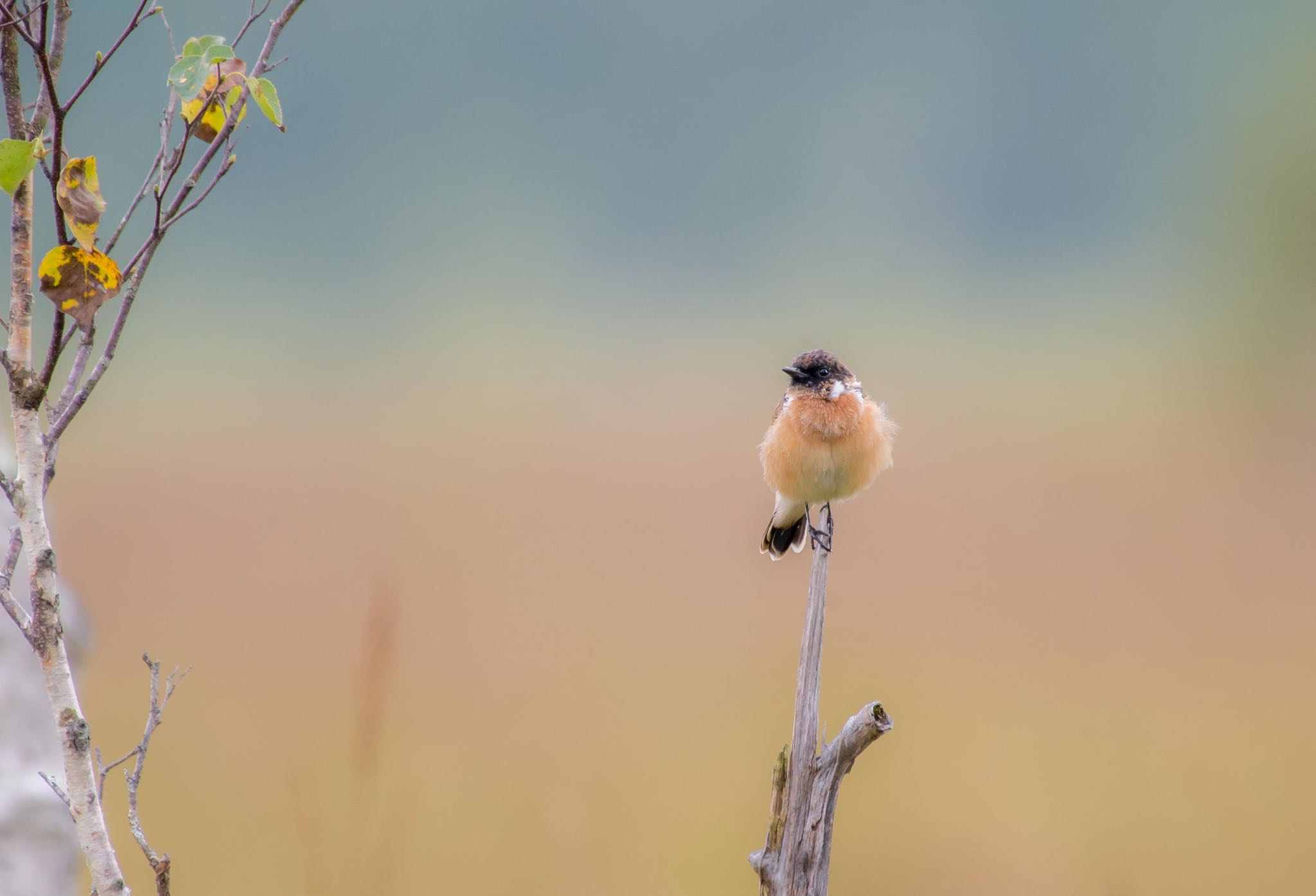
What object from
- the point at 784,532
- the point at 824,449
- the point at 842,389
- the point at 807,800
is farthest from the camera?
the point at 784,532

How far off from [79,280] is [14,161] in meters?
0.19

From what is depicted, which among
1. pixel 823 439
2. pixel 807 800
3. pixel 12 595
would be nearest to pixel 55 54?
pixel 12 595

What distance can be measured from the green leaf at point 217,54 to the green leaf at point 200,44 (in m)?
0.01

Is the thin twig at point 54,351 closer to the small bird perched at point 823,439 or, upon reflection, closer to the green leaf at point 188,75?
the green leaf at point 188,75

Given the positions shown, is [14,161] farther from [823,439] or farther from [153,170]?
[823,439]

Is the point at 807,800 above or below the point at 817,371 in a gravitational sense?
below

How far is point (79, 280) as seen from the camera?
63.5 inches

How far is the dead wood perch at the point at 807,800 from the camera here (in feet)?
7.49

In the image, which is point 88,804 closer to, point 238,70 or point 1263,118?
point 238,70

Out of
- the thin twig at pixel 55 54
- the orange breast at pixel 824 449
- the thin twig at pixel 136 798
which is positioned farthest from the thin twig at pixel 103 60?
the orange breast at pixel 824 449

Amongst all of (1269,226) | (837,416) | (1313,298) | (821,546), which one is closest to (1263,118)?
(1269,226)

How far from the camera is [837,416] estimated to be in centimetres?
414

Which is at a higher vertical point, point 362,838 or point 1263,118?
point 1263,118

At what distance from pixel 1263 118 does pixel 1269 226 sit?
78.3 inches
